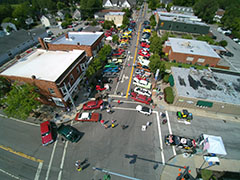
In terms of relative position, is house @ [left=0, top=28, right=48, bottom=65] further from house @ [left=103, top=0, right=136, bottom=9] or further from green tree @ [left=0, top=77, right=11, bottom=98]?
house @ [left=103, top=0, right=136, bottom=9]

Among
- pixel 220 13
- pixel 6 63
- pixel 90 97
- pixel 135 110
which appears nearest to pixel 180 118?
pixel 135 110

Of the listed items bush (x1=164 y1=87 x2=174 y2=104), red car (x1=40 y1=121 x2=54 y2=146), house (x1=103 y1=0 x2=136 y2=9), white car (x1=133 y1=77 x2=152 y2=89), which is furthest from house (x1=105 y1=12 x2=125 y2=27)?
red car (x1=40 y1=121 x2=54 y2=146)

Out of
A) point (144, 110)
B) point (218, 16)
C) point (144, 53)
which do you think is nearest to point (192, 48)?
point (144, 53)

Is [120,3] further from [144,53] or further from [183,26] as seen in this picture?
[144,53]

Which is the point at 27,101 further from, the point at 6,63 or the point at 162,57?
the point at 162,57

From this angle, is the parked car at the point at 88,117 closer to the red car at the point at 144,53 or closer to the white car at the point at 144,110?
the white car at the point at 144,110
